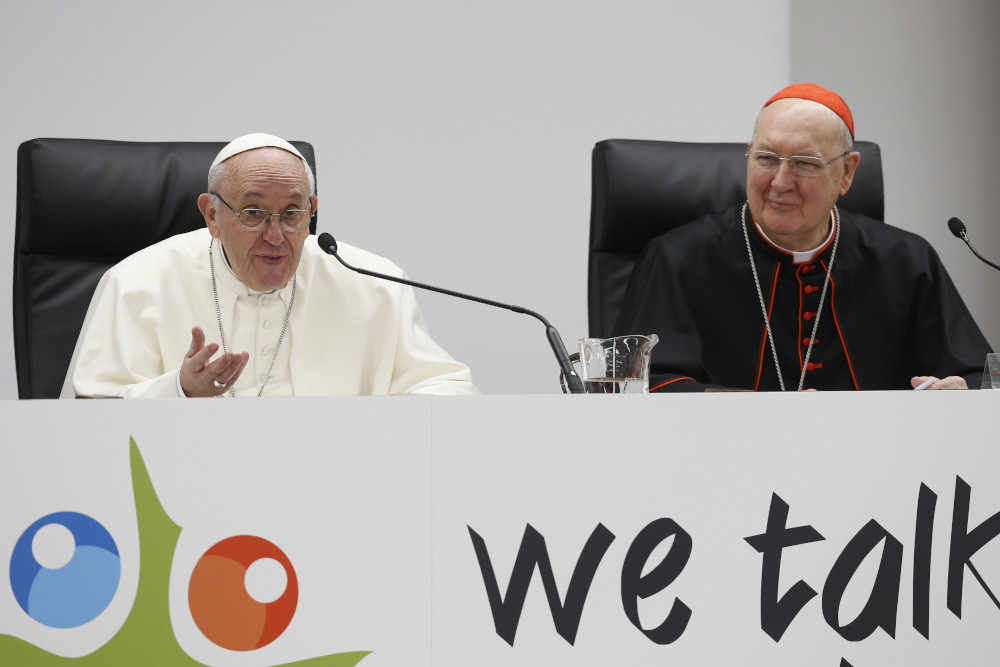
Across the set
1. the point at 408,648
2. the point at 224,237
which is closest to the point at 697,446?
the point at 408,648

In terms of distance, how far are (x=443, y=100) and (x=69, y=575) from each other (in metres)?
2.31

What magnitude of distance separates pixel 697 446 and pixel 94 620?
2.48 feet

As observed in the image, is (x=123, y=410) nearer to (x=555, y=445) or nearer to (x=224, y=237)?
(x=555, y=445)

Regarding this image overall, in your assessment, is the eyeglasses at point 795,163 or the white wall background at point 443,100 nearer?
the eyeglasses at point 795,163

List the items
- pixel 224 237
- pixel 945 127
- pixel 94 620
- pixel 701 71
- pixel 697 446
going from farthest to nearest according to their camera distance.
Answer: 1. pixel 945 127
2. pixel 701 71
3. pixel 224 237
4. pixel 697 446
5. pixel 94 620

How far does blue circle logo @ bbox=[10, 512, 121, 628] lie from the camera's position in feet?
3.71

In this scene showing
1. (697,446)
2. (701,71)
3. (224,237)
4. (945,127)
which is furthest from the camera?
(945,127)

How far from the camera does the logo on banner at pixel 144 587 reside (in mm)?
1131

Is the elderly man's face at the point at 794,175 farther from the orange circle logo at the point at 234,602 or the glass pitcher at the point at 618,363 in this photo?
the orange circle logo at the point at 234,602

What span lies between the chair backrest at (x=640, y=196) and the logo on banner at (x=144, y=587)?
1.40 meters

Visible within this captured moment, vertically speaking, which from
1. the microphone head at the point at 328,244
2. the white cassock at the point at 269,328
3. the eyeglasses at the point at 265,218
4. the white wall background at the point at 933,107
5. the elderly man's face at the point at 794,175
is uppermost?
the white wall background at the point at 933,107

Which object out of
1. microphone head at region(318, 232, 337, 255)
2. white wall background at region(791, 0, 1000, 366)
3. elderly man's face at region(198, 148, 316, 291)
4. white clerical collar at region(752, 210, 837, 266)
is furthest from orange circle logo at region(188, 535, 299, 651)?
white wall background at region(791, 0, 1000, 366)

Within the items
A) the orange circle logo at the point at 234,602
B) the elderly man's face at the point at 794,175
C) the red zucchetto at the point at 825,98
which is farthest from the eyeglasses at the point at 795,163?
the orange circle logo at the point at 234,602

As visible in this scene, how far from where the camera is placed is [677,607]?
1.22 metres
